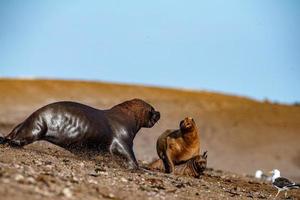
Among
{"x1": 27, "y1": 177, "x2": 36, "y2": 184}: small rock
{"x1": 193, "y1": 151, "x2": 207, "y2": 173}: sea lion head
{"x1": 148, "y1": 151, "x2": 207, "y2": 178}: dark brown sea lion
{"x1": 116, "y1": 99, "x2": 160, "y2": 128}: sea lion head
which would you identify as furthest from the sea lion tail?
{"x1": 27, "y1": 177, "x2": 36, "y2": 184}: small rock

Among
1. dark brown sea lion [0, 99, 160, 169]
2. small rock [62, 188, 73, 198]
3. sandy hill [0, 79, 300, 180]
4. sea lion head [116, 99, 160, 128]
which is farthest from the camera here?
sandy hill [0, 79, 300, 180]

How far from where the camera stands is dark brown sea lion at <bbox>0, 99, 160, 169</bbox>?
11180 mm

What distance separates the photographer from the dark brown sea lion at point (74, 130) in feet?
36.7

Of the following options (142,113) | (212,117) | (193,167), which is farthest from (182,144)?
(212,117)

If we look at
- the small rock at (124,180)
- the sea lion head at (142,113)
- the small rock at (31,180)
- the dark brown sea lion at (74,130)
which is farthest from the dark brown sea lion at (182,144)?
the small rock at (31,180)

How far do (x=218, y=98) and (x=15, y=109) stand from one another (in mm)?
12490

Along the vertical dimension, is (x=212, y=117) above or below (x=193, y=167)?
above

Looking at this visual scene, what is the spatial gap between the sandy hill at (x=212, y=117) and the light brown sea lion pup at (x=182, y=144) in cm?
725

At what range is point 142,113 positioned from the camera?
12.7m

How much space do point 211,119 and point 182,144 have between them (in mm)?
21893

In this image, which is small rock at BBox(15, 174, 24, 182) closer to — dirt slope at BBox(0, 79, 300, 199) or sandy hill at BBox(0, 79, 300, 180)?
dirt slope at BBox(0, 79, 300, 199)

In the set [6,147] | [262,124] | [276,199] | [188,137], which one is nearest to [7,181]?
[6,147]

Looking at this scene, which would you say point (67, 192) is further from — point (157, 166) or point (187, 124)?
point (187, 124)

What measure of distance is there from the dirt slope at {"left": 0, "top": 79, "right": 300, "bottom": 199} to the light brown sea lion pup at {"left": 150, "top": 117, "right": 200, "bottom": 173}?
666mm
